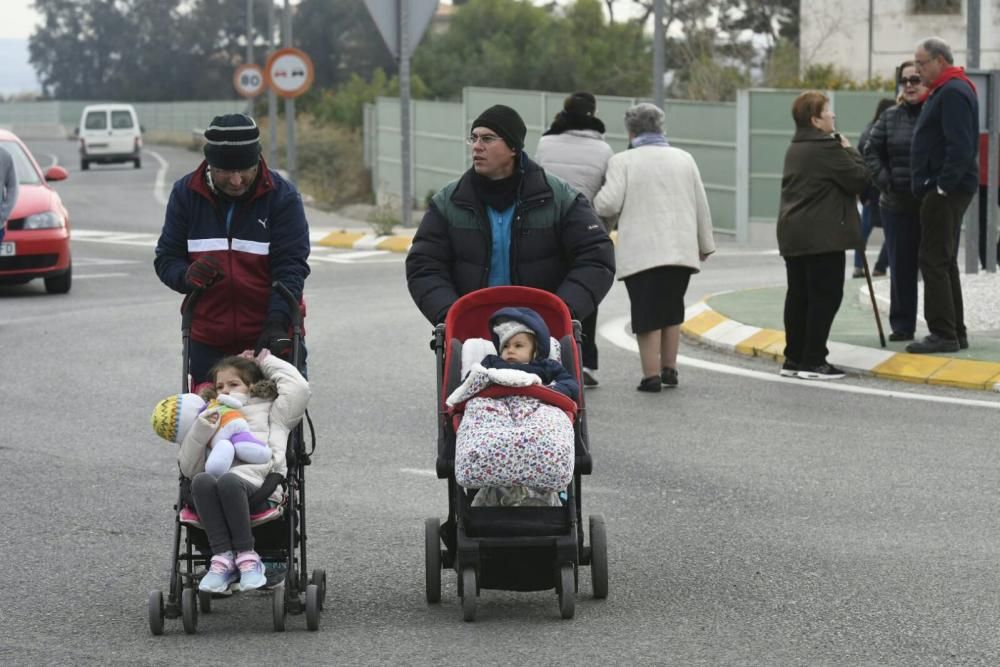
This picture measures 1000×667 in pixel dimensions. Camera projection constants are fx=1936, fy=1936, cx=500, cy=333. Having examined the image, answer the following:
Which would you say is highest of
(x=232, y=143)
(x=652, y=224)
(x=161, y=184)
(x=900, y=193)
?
(x=232, y=143)

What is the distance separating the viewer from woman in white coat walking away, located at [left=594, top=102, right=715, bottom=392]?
39.3ft

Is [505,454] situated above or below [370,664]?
above

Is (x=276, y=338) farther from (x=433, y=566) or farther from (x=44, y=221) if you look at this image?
(x=44, y=221)

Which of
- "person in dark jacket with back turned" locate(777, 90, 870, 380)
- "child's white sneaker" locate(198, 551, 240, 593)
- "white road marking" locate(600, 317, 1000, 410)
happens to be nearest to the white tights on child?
"child's white sneaker" locate(198, 551, 240, 593)

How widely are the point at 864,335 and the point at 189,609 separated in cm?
854

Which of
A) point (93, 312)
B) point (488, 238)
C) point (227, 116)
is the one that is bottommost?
point (93, 312)

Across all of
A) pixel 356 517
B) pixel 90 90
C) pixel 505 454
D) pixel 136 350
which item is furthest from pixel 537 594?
pixel 90 90

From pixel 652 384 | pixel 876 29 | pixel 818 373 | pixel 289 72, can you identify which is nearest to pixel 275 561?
pixel 652 384

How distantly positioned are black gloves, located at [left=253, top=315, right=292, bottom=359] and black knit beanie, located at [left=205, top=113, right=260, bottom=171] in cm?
55

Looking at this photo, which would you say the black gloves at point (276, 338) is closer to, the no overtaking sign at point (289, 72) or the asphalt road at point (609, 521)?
the asphalt road at point (609, 521)

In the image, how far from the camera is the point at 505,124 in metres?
7.06

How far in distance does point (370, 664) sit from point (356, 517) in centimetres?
241

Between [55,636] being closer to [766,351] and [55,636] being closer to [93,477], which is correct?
[93,477]

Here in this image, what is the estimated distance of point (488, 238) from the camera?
7203 mm
